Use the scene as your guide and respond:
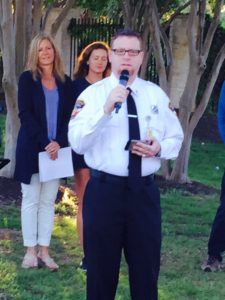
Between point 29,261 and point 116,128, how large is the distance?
255cm

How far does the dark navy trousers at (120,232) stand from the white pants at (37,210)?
190cm

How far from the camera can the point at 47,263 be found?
6566mm

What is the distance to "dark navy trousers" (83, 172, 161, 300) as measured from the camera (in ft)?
14.4

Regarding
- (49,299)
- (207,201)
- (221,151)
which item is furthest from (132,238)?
(221,151)

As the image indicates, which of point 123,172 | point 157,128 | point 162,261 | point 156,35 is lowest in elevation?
point 162,261

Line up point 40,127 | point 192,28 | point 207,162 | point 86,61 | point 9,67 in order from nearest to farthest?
point 40,127
point 86,61
point 9,67
point 192,28
point 207,162

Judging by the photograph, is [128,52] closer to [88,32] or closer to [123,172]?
[123,172]

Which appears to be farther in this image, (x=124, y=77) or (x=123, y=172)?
(x=123, y=172)

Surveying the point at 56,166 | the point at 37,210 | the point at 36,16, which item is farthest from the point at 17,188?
the point at 56,166

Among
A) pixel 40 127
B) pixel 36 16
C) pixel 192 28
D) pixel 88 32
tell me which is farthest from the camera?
pixel 88 32

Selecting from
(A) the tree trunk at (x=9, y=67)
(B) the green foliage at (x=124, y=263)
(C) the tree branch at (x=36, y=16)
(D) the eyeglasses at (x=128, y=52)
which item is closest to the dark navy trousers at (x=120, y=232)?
(D) the eyeglasses at (x=128, y=52)

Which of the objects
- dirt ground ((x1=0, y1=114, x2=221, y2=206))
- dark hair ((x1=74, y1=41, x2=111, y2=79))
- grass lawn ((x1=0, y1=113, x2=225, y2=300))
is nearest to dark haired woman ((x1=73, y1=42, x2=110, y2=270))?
dark hair ((x1=74, y1=41, x2=111, y2=79))

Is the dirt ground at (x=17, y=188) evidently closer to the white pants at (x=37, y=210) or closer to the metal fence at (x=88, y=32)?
the white pants at (x=37, y=210)

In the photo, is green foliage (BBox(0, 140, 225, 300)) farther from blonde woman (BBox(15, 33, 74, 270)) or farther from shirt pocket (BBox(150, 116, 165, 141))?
shirt pocket (BBox(150, 116, 165, 141))
